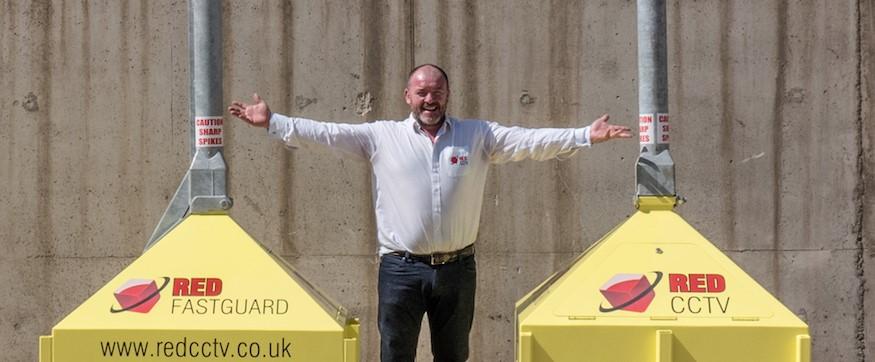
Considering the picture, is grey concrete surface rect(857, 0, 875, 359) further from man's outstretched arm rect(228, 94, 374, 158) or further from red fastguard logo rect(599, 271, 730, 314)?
man's outstretched arm rect(228, 94, 374, 158)

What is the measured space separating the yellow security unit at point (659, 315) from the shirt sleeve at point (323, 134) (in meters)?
0.93

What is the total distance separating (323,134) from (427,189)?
42 centimetres

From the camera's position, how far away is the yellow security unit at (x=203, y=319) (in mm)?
3850

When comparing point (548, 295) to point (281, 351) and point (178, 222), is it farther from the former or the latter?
point (178, 222)

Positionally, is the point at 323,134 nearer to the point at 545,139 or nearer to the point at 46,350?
the point at 545,139

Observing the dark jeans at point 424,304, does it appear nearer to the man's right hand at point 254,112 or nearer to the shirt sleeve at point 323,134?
the shirt sleeve at point 323,134

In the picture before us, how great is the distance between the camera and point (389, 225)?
4586 mm

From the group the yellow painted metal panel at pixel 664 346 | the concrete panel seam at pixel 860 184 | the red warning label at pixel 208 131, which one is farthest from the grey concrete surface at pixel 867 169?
the red warning label at pixel 208 131

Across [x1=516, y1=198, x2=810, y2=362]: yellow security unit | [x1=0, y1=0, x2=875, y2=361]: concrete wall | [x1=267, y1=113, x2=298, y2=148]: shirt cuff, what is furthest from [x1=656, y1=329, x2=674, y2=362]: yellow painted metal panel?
[x1=0, y1=0, x2=875, y2=361]: concrete wall

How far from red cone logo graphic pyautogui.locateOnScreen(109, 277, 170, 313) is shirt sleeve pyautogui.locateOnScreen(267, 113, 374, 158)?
710 mm

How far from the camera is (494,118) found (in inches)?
248

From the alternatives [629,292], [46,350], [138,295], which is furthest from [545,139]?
[46,350]

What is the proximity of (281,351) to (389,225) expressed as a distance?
873 millimetres

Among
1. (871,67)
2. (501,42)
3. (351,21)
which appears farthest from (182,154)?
(871,67)
